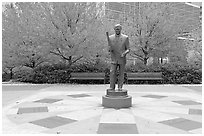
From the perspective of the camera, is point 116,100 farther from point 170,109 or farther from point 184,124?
point 184,124

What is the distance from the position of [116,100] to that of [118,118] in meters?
1.23

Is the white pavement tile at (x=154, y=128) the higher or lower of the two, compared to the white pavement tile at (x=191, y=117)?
lower

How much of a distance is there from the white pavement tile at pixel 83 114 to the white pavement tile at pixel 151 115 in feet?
3.31

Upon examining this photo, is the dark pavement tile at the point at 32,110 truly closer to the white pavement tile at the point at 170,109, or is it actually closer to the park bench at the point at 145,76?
the white pavement tile at the point at 170,109

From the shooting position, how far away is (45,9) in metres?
14.3

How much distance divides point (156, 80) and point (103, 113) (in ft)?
31.7

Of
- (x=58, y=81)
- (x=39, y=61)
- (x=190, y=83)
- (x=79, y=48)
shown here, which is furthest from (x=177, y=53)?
(x=39, y=61)

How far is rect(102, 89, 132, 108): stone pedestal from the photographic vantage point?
7164 millimetres

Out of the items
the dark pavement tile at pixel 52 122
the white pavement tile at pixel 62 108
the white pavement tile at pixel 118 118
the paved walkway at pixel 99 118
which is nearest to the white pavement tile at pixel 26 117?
the paved walkway at pixel 99 118

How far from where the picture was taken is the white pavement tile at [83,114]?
239 inches

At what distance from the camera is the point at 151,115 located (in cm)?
630

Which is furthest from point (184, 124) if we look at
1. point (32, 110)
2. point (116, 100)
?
point (32, 110)

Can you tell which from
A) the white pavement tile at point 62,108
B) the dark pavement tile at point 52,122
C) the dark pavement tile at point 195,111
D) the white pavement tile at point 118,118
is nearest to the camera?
the dark pavement tile at point 52,122

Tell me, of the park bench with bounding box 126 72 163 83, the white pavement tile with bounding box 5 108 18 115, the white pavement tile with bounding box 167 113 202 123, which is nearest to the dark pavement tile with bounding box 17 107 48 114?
the white pavement tile with bounding box 5 108 18 115
